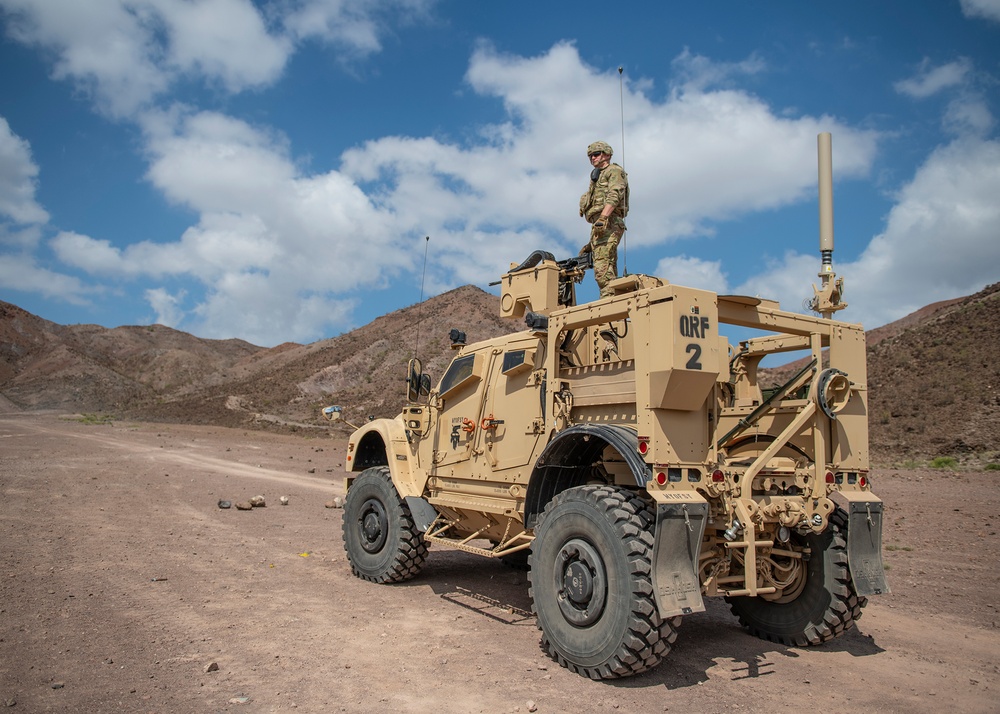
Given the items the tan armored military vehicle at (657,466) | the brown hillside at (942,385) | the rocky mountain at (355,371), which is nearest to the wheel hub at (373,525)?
the tan armored military vehicle at (657,466)

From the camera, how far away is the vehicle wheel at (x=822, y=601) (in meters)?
6.17

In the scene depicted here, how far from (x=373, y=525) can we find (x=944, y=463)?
1711 cm

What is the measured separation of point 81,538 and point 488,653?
22.4ft

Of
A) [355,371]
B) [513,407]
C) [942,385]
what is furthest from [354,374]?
[513,407]

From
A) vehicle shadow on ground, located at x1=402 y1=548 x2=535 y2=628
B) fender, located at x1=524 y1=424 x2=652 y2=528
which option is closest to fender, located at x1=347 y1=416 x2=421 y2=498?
vehicle shadow on ground, located at x1=402 y1=548 x2=535 y2=628

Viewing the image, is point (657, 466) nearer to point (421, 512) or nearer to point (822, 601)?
point (822, 601)

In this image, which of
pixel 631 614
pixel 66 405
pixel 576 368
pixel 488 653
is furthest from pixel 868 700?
pixel 66 405

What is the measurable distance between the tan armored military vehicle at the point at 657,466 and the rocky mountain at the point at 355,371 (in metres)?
17.0

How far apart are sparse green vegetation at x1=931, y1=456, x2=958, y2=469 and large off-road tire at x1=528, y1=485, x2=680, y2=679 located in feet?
56.4

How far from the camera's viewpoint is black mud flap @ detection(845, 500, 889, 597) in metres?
6.10

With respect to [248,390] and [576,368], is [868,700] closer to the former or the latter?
[576,368]

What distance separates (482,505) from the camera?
753 centimetres

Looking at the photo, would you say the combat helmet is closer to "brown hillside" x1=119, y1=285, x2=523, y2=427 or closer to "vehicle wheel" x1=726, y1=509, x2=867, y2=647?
"vehicle wheel" x1=726, y1=509, x2=867, y2=647

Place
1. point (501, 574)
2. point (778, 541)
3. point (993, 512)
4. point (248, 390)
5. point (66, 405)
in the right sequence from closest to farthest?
point (778, 541) → point (501, 574) → point (993, 512) → point (248, 390) → point (66, 405)
